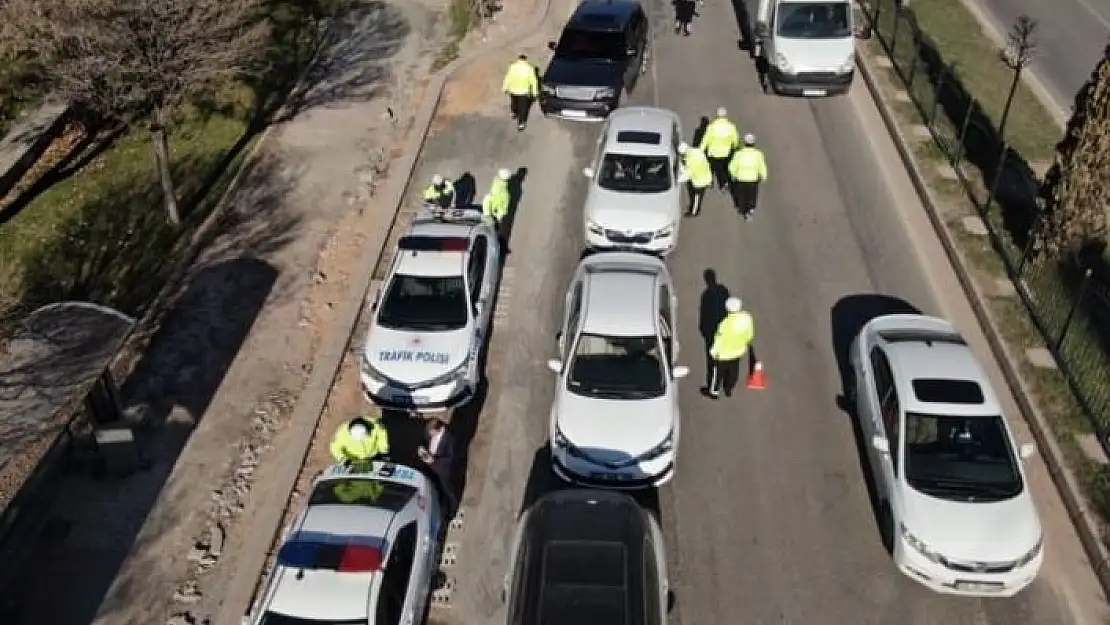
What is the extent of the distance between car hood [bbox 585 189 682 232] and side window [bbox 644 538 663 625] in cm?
680

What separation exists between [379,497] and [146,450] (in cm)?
478

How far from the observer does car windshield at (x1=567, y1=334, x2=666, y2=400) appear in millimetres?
12906

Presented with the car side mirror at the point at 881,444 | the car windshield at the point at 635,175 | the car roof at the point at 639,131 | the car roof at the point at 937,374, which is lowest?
the car side mirror at the point at 881,444

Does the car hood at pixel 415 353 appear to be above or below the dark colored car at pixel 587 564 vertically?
below

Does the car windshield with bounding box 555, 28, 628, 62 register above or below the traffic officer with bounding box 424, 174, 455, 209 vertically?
above

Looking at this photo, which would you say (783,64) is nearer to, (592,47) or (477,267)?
(592,47)

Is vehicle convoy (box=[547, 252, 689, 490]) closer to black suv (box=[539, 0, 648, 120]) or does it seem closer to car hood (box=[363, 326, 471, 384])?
car hood (box=[363, 326, 471, 384])

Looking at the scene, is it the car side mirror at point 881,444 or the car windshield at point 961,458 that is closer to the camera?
the car windshield at point 961,458

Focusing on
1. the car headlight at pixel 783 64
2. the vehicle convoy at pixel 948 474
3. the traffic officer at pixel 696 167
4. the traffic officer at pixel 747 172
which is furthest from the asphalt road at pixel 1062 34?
the vehicle convoy at pixel 948 474

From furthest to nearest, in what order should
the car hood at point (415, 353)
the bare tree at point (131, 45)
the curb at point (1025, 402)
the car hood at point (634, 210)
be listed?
1. the car hood at point (634, 210)
2. the bare tree at point (131, 45)
3. the car hood at point (415, 353)
4. the curb at point (1025, 402)

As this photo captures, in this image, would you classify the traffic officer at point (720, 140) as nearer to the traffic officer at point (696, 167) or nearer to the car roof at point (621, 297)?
the traffic officer at point (696, 167)

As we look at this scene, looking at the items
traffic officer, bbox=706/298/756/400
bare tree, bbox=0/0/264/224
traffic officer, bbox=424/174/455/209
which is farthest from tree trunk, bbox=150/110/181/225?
traffic officer, bbox=706/298/756/400

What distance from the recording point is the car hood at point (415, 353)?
13.8 m

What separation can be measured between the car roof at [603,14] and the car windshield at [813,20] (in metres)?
3.36
